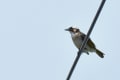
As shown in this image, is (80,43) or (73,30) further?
(73,30)

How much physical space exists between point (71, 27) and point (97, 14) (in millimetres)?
6978

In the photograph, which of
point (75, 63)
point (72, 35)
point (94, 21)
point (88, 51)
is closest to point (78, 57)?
point (75, 63)

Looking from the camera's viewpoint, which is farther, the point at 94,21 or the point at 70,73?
the point at 70,73

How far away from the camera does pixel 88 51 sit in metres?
11.2

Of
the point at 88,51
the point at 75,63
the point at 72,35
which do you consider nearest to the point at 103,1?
the point at 75,63

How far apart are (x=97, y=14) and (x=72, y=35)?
21.5 feet

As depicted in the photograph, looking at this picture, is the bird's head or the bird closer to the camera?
the bird

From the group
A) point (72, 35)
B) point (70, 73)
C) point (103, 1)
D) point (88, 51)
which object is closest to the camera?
point (103, 1)

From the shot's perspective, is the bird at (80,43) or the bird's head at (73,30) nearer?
the bird at (80,43)

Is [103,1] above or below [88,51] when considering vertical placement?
above

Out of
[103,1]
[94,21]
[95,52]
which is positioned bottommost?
[95,52]

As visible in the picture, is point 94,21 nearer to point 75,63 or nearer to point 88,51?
point 75,63

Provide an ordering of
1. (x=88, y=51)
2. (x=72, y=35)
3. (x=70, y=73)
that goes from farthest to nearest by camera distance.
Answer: (x=72, y=35), (x=88, y=51), (x=70, y=73)

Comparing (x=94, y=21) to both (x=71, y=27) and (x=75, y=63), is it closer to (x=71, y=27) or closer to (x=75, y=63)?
A: (x=75, y=63)
